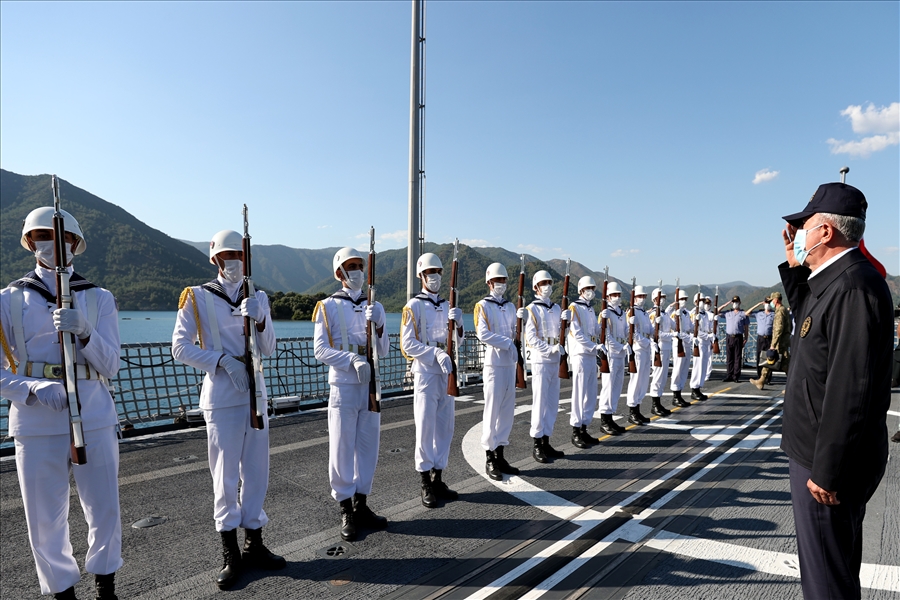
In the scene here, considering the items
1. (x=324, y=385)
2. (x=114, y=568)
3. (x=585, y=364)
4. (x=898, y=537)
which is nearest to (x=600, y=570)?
(x=898, y=537)

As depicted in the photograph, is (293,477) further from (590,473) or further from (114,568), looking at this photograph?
(590,473)

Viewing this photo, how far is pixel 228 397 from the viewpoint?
392 cm

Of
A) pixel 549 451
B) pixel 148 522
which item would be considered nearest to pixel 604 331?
pixel 549 451

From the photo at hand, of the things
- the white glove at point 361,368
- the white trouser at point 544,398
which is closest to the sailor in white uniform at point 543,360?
the white trouser at point 544,398

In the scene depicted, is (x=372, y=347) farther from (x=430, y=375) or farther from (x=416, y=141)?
(x=416, y=141)

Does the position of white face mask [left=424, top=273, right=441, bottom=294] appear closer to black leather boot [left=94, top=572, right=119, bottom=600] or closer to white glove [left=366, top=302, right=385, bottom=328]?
white glove [left=366, top=302, right=385, bottom=328]

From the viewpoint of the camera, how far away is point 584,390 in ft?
26.0

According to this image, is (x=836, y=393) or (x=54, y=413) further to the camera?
(x=54, y=413)

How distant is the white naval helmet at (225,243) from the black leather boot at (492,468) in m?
4.02

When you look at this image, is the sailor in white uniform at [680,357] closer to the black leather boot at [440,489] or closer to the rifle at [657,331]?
the rifle at [657,331]

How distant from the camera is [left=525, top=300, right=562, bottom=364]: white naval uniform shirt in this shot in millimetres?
7297

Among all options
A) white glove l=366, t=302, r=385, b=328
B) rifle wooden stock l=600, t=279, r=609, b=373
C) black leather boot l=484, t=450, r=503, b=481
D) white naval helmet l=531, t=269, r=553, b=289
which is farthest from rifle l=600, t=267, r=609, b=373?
white glove l=366, t=302, r=385, b=328

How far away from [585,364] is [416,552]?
471cm

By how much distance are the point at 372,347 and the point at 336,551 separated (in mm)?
1832
